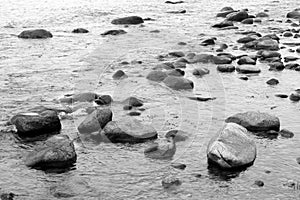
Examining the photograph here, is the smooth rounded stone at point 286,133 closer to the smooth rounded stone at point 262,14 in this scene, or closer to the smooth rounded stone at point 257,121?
the smooth rounded stone at point 257,121

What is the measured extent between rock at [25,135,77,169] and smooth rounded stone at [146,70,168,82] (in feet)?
16.4

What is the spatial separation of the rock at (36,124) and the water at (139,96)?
23cm

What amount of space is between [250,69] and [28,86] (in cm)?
597

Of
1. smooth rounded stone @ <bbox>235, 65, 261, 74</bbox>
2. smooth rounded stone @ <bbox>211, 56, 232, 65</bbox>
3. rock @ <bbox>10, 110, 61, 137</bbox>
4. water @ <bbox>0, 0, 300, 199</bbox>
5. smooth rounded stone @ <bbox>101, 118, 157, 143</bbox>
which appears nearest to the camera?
water @ <bbox>0, 0, 300, 199</bbox>

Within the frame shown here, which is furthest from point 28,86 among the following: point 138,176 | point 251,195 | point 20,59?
point 251,195

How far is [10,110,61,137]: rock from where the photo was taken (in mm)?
9427

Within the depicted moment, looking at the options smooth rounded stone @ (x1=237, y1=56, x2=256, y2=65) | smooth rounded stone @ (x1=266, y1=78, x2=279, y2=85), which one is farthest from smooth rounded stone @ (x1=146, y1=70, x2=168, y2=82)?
smooth rounded stone @ (x1=237, y1=56, x2=256, y2=65)

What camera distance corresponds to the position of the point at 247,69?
14234 mm

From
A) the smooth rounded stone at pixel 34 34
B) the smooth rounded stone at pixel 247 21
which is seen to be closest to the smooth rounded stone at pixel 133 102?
the smooth rounded stone at pixel 34 34

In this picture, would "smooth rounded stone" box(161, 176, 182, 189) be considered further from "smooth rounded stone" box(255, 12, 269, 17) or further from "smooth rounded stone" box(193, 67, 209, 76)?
"smooth rounded stone" box(255, 12, 269, 17)

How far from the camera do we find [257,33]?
1981 centimetres

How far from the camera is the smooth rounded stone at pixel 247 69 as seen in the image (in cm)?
1412

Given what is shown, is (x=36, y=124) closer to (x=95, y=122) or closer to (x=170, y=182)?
(x=95, y=122)

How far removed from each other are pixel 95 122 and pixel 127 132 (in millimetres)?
A: 766
